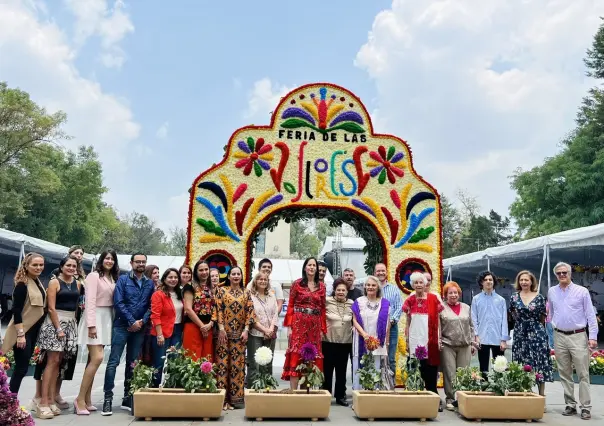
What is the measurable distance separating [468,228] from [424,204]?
106ft

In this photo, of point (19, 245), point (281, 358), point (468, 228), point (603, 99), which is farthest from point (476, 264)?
point (468, 228)

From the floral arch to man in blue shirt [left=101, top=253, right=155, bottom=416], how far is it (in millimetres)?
1893

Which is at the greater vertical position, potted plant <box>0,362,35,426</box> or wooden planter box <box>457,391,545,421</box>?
potted plant <box>0,362,35,426</box>

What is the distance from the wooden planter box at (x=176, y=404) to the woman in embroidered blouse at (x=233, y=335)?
1.70 feet

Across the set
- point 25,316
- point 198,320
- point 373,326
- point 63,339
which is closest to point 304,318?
point 373,326

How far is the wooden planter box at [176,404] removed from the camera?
14.3ft

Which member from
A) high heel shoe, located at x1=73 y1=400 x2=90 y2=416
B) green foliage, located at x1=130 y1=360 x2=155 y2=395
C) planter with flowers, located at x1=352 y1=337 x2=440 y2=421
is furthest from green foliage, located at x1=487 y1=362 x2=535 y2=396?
high heel shoe, located at x1=73 y1=400 x2=90 y2=416

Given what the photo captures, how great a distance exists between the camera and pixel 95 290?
181 inches

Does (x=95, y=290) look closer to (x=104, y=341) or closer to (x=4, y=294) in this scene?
(x=104, y=341)

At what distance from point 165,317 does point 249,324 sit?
761 millimetres

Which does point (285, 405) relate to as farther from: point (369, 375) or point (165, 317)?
point (165, 317)

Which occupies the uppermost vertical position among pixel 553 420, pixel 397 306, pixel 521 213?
pixel 521 213

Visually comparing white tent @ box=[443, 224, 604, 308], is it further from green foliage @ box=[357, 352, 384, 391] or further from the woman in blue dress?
green foliage @ box=[357, 352, 384, 391]

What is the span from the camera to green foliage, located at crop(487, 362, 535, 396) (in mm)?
4789
